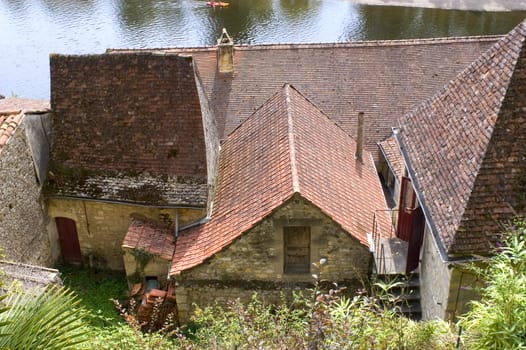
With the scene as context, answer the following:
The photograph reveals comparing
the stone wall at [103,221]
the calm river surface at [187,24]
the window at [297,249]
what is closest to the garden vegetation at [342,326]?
the window at [297,249]

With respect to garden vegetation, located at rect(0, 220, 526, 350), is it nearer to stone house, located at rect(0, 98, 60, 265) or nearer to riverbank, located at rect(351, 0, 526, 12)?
stone house, located at rect(0, 98, 60, 265)

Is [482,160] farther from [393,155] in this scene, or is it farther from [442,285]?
[393,155]

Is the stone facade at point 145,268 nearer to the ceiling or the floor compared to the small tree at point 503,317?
nearer to the floor

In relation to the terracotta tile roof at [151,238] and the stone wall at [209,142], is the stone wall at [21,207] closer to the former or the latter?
the terracotta tile roof at [151,238]

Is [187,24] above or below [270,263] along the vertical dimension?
below

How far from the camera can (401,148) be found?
14555 mm

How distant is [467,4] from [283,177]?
45.9 m

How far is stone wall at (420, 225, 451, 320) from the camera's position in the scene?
1217 cm


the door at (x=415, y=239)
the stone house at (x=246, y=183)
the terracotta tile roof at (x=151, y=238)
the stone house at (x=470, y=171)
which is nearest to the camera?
the stone house at (x=470, y=171)

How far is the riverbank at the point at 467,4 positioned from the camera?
173 ft

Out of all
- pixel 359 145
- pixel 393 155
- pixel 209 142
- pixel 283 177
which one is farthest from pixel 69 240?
pixel 393 155

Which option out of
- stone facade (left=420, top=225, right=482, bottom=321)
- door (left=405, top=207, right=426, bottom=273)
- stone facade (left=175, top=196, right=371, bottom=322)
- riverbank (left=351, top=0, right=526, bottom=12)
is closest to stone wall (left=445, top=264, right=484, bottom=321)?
→ stone facade (left=420, top=225, right=482, bottom=321)

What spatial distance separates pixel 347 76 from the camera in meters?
23.6

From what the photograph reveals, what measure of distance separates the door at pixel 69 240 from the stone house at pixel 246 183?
0.04 m
